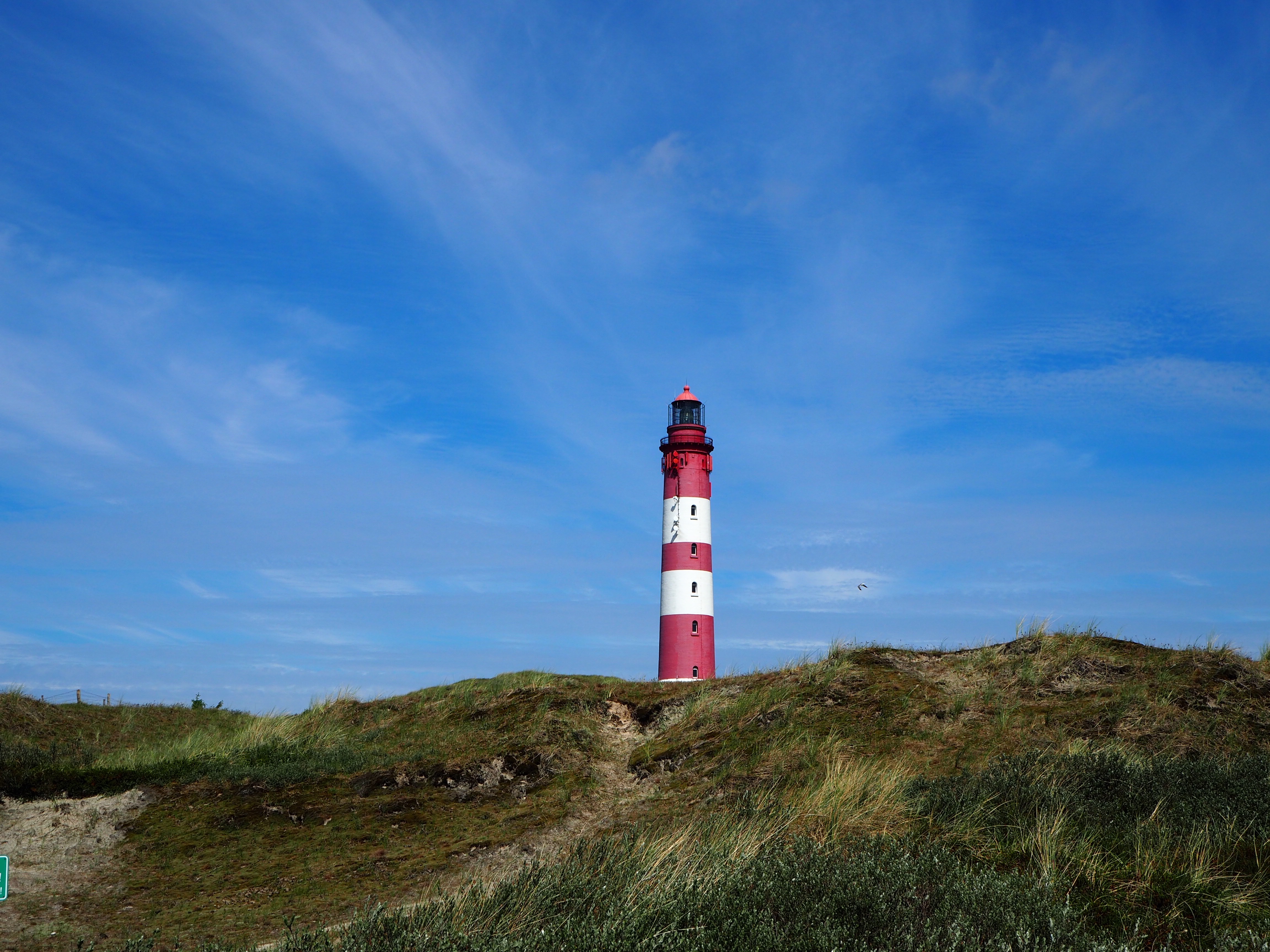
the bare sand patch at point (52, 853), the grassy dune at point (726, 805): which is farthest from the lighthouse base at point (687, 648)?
the bare sand patch at point (52, 853)

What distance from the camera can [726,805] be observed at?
1527cm

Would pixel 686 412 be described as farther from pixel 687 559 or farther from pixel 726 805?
pixel 726 805

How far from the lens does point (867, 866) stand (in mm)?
8977

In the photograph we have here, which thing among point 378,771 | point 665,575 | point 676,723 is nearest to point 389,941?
point 378,771

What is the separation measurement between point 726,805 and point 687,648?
70.6 feet

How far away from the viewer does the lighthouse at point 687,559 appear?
121 feet

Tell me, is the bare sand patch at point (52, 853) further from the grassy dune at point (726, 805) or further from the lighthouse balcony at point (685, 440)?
the lighthouse balcony at point (685, 440)

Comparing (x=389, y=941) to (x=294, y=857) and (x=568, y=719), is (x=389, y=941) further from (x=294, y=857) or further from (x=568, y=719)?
(x=568, y=719)

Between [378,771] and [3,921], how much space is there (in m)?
8.01

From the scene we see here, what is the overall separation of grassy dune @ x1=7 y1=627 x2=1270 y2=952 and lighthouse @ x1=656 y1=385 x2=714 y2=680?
867 cm

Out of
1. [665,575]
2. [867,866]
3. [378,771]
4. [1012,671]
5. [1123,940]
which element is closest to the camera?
[1123,940]

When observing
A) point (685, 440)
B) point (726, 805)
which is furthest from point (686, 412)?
point (726, 805)

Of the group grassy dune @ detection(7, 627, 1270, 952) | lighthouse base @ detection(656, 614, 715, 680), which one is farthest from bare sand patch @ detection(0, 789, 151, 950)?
lighthouse base @ detection(656, 614, 715, 680)

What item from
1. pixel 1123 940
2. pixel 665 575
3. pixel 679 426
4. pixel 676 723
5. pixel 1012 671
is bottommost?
pixel 1123 940
